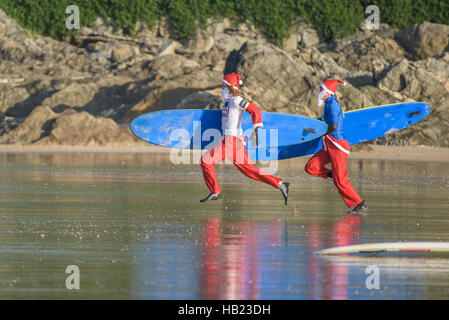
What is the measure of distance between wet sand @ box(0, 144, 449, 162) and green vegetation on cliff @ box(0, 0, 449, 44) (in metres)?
34.2

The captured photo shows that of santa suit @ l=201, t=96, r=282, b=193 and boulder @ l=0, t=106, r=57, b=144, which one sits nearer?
santa suit @ l=201, t=96, r=282, b=193

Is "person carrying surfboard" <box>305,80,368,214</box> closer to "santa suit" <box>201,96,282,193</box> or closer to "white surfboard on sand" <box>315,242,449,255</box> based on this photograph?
"santa suit" <box>201,96,282,193</box>

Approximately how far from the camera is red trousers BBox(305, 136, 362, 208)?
13812 mm

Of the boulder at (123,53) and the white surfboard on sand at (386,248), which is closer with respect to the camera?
the white surfboard on sand at (386,248)

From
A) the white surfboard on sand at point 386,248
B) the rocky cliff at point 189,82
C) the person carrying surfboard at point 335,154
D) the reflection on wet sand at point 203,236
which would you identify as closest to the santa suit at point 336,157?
the person carrying surfboard at point 335,154

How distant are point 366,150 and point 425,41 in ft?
69.8

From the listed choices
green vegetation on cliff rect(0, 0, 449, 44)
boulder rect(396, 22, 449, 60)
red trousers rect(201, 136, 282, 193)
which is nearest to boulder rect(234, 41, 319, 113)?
boulder rect(396, 22, 449, 60)

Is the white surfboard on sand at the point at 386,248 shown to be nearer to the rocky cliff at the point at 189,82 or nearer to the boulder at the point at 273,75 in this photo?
the rocky cliff at the point at 189,82

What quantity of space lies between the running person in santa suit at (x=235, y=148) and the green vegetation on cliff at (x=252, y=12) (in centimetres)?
5187

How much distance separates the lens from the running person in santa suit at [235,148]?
14.1m

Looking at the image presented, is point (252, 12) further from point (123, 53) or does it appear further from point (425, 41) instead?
point (425, 41)

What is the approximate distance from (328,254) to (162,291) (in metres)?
2.40

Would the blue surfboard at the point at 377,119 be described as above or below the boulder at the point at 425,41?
below

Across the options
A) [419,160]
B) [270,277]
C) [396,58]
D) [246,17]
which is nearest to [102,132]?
[419,160]
